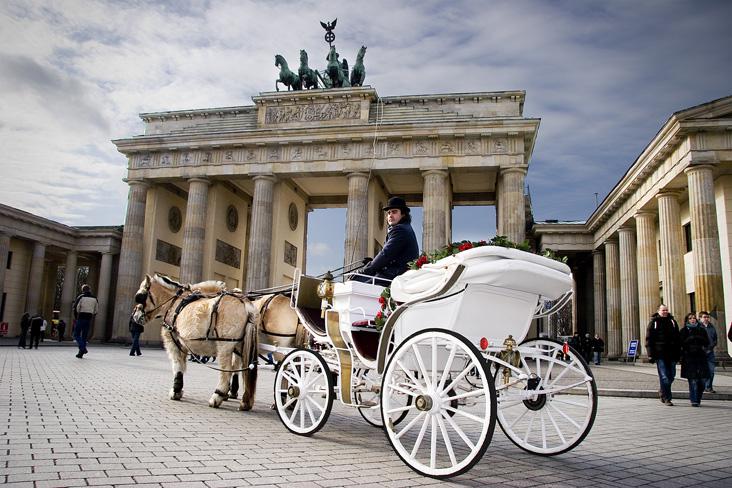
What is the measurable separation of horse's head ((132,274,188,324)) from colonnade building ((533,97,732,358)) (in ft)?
66.7

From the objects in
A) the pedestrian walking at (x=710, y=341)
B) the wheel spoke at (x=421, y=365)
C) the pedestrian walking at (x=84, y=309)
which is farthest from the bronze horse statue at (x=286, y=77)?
the wheel spoke at (x=421, y=365)

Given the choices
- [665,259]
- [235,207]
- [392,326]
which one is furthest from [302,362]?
[235,207]

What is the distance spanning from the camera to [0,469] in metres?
3.72

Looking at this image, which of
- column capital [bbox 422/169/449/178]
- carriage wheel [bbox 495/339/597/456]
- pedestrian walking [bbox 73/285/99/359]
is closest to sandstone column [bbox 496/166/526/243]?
column capital [bbox 422/169/449/178]

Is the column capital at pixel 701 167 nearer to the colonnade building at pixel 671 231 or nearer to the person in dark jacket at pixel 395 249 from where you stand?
the colonnade building at pixel 671 231

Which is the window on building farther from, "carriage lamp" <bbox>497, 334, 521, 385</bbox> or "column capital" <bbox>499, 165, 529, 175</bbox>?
"carriage lamp" <bbox>497, 334, 521, 385</bbox>

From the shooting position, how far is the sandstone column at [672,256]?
23562mm

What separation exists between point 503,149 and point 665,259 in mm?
10679

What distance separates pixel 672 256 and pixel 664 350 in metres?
15.4

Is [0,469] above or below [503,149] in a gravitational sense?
below

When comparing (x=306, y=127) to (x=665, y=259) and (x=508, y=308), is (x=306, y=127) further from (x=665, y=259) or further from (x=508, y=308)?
(x=508, y=308)

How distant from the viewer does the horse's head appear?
27.3 feet

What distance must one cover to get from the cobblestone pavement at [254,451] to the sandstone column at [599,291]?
3027 cm

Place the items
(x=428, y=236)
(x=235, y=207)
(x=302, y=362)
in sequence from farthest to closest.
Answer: (x=235, y=207) < (x=428, y=236) < (x=302, y=362)
